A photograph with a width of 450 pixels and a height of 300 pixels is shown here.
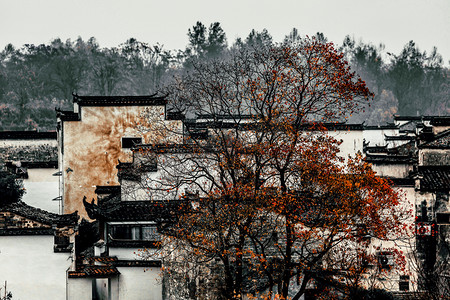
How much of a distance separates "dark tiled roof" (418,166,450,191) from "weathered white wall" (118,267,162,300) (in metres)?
12.1

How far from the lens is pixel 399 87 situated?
246 ft

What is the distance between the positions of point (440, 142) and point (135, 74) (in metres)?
48.0

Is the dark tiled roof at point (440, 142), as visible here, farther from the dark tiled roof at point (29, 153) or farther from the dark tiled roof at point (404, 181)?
the dark tiled roof at point (29, 153)

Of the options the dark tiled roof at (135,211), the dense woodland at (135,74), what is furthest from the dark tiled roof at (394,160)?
the dense woodland at (135,74)

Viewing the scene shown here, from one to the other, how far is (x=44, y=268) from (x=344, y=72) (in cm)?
1080

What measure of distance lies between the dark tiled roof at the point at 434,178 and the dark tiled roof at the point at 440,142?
3.07m

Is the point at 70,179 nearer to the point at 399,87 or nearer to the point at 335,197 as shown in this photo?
the point at 335,197

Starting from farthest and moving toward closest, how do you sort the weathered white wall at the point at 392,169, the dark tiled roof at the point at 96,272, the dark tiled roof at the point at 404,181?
the weathered white wall at the point at 392,169 → the dark tiled roof at the point at 404,181 → the dark tiled roof at the point at 96,272

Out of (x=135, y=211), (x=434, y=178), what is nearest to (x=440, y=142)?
(x=434, y=178)

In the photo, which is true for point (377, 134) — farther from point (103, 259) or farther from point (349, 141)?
point (103, 259)

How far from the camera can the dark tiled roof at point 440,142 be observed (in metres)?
28.1

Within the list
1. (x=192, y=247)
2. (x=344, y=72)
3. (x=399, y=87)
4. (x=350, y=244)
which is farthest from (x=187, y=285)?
(x=399, y=87)

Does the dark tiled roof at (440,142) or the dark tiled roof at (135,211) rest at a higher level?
the dark tiled roof at (440,142)

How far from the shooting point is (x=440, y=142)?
28312 mm
